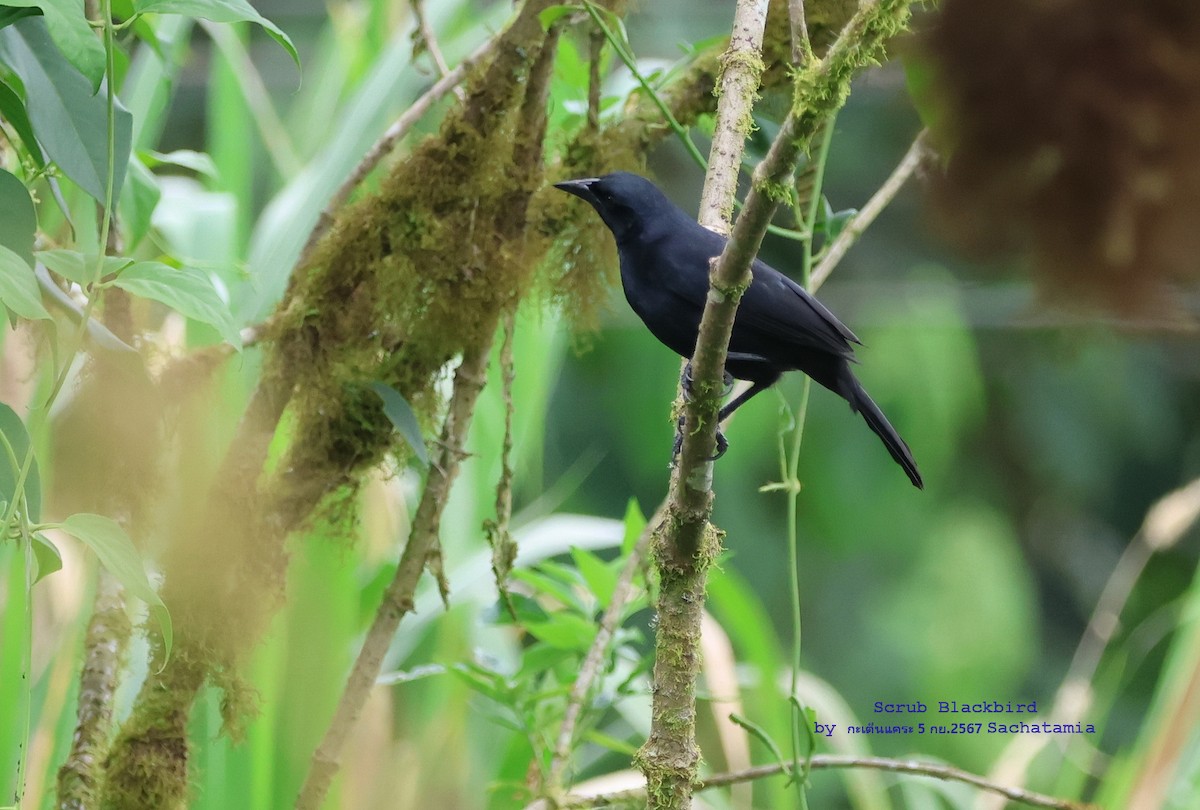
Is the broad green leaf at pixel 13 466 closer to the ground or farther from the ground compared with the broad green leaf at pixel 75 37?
closer to the ground

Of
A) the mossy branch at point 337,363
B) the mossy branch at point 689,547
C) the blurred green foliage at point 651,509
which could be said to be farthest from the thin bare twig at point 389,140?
the mossy branch at point 689,547

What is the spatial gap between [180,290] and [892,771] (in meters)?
1.07

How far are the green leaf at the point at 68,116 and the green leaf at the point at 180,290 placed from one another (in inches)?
3.5

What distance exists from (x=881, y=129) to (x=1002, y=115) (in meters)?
5.25

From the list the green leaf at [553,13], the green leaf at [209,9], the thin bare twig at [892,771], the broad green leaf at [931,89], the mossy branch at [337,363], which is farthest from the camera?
the mossy branch at [337,363]

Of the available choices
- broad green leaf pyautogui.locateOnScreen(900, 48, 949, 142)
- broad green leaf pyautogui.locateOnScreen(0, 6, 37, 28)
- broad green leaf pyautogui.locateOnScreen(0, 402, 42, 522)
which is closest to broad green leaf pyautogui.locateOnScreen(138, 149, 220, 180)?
broad green leaf pyautogui.locateOnScreen(0, 6, 37, 28)

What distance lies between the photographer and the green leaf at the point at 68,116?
45.2 inches

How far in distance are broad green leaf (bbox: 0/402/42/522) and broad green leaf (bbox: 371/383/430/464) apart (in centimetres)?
60

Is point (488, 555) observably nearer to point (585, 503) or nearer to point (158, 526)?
point (158, 526)

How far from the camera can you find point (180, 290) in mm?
1134

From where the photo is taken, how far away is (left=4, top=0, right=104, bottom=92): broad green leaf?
3.22ft

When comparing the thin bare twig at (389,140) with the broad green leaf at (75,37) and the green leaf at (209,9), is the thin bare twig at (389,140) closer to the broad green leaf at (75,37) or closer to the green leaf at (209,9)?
the green leaf at (209,9)

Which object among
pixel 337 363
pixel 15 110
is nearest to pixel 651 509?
pixel 337 363

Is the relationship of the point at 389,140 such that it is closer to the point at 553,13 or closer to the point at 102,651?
the point at 553,13
